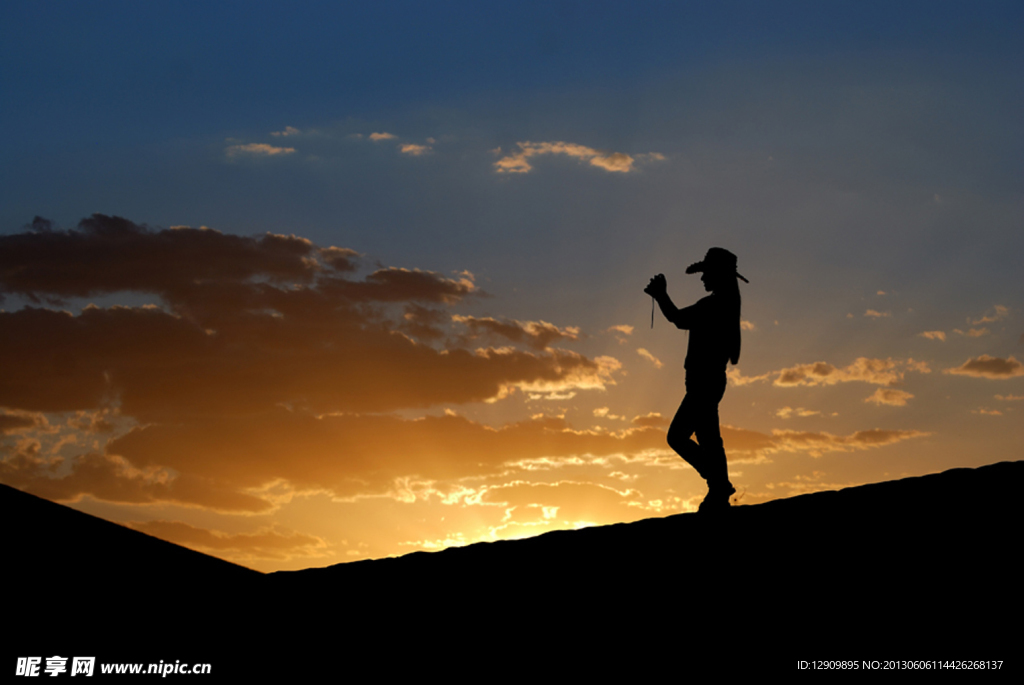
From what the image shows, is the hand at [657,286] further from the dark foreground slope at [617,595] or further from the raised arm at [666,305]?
the dark foreground slope at [617,595]

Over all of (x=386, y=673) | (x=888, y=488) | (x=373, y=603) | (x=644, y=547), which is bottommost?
(x=386, y=673)

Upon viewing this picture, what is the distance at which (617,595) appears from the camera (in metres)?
5.41

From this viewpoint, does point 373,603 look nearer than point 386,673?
No

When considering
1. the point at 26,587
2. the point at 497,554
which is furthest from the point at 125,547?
the point at 497,554

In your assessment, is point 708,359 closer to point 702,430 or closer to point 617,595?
point 702,430

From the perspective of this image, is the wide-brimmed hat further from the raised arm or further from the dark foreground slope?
the dark foreground slope

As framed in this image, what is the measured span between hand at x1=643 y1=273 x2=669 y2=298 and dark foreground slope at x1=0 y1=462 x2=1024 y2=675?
80.3 inches

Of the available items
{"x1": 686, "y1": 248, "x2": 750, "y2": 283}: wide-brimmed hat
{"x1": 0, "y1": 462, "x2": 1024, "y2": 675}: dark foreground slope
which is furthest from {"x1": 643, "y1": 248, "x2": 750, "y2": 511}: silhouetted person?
{"x1": 0, "y1": 462, "x2": 1024, "y2": 675}: dark foreground slope

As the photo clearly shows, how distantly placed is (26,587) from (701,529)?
15.6 ft

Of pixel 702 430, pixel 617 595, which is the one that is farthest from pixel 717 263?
pixel 617 595

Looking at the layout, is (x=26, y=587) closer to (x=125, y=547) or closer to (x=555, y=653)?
(x=125, y=547)

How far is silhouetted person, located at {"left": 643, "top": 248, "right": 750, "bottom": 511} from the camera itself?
6.88m

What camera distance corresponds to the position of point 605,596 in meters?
5.43

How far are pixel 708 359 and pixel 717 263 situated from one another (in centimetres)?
87
